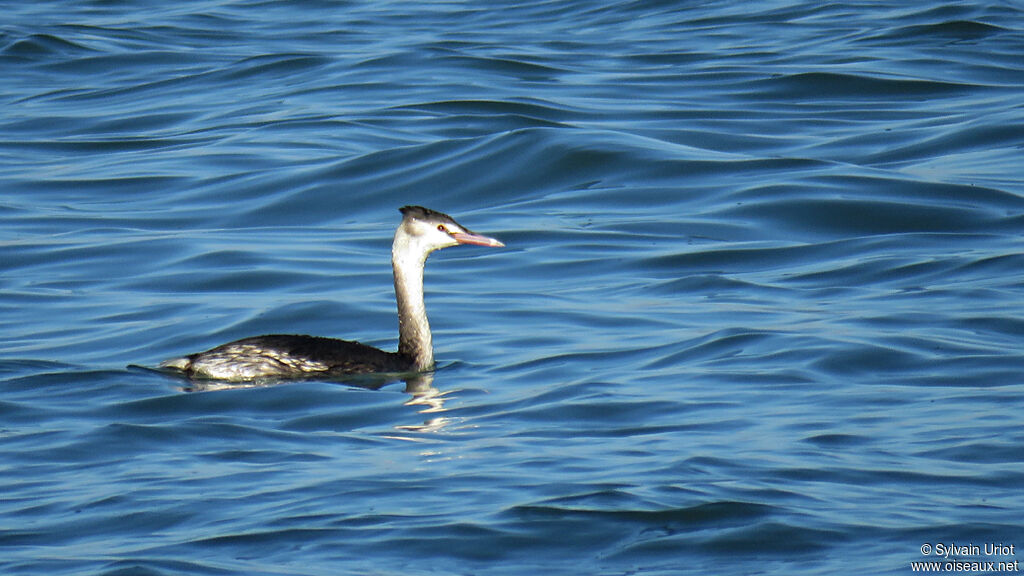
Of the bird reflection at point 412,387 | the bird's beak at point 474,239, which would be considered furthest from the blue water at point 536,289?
the bird's beak at point 474,239

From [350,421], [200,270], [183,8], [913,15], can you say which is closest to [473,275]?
[200,270]

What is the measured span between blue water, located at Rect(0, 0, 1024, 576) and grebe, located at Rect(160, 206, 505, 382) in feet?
0.57

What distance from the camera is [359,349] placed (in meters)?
10.5

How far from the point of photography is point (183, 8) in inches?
1200

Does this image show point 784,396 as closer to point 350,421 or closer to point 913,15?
point 350,421

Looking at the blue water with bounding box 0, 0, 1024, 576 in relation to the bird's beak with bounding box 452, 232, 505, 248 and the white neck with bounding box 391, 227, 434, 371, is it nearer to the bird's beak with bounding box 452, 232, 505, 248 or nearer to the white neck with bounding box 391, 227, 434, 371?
the white neck with bounding box 391, 227, 434, 371

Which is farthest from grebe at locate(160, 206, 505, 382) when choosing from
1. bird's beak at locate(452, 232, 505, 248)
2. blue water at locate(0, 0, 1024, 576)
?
blue water at locate(0, 0, 1024, 576)

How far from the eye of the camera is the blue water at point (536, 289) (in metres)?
7.20

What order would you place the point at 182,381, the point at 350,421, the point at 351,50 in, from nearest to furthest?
1. the point at 350,421
2. the point at 182,381
3. the point at 351,50

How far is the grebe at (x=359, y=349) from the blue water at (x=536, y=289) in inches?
6.8

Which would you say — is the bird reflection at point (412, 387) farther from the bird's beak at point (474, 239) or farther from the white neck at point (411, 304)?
the bird's beak at point (474, 239)

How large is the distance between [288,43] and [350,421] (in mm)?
17555

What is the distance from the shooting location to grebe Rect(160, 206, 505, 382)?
1012 cm

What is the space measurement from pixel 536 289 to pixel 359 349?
293 cm
